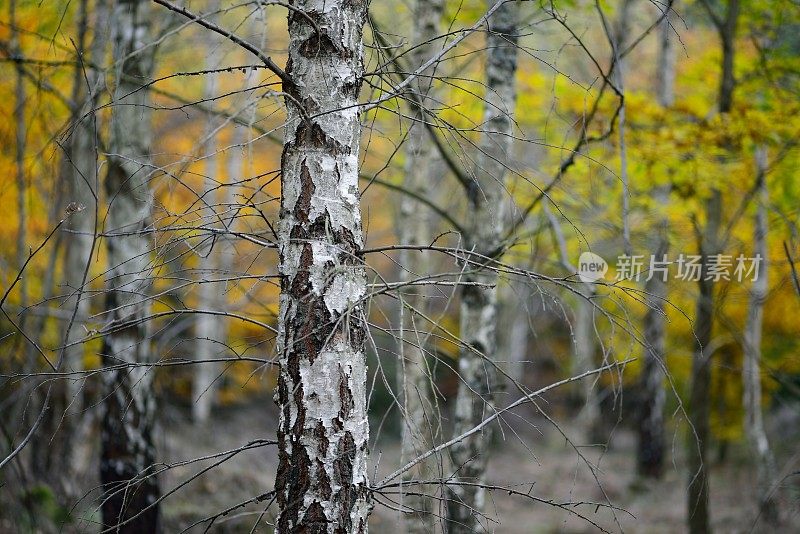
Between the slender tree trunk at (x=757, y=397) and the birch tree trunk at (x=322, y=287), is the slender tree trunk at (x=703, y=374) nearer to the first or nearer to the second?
the slender tree trunk at (x=757, y=397)

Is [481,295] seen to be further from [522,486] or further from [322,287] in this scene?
[522,486]

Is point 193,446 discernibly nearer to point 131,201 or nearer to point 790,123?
point 131,201

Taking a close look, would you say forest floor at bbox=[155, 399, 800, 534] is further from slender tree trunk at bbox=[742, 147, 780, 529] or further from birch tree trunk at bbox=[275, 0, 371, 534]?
birch tree trunk at bbox=[275, 0, 371, 534]

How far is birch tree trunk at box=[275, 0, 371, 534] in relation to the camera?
216 centimetres

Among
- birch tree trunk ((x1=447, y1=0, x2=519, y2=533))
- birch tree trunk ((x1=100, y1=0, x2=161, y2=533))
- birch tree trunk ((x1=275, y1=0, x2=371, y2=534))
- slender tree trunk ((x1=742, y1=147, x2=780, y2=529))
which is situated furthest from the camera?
slender tree trunk ((x1=742, y1=147, x2=780, y2=529))

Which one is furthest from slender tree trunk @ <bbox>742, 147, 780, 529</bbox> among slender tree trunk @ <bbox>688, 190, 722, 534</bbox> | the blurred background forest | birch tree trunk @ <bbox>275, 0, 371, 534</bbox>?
birch tree trunk @ <bbox>275, 0, 371, 534</bbox>

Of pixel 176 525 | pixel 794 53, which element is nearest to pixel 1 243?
pixel 176 525

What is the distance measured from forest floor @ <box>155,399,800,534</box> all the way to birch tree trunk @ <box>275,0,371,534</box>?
390 cm

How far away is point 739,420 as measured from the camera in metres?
14.1

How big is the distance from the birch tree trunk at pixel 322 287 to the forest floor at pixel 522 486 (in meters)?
3.90

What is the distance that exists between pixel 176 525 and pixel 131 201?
3.38m

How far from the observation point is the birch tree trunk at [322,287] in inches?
84.9

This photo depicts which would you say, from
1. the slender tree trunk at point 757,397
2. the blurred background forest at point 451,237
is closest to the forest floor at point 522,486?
the blurred background forest at point 451,237

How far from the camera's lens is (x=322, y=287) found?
2178 mm
